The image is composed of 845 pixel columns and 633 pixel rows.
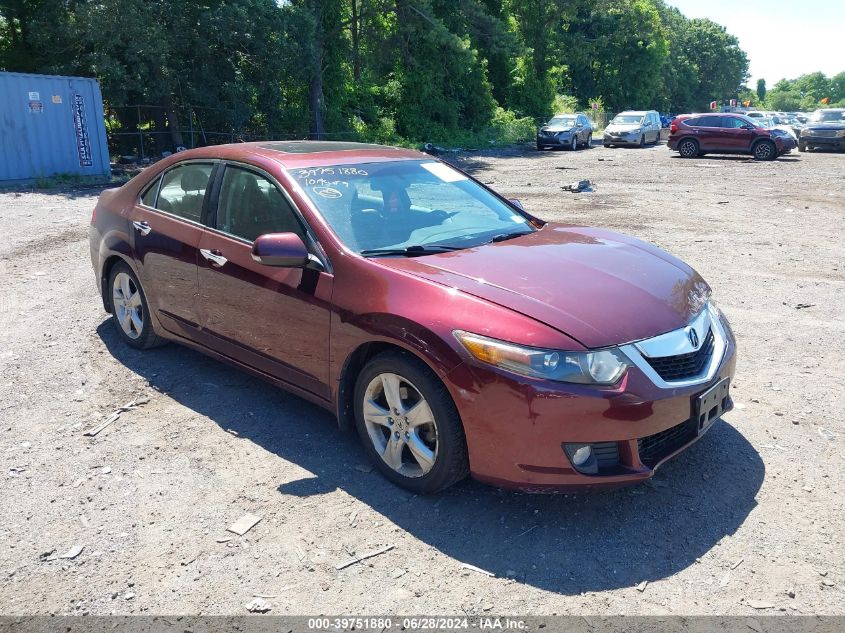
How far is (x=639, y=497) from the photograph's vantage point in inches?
139

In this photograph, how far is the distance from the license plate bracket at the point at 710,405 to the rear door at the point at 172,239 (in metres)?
3.11

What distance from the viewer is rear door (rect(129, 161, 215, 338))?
4.69m

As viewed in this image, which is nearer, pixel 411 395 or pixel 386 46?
pixel 411 395

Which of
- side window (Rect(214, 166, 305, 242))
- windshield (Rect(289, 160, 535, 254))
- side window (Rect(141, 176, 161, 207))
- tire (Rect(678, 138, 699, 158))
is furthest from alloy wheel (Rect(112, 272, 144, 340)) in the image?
tire (Rect(678, 138, 699, 158))

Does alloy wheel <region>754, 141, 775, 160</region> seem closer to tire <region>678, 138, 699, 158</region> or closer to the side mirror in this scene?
tire <region>678, 138, 699, 158</region>

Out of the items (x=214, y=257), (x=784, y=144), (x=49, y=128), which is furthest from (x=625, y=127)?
(x=214, y=257)

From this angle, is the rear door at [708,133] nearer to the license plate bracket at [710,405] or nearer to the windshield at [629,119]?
the windshield at [629,119]

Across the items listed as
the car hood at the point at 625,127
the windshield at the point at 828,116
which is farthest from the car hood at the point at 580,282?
the car hood at the point at 625,127

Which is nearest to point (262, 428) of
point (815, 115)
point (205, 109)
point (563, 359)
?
point (563, 359)

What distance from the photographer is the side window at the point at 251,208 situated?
414 cm

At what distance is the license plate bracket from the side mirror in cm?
209

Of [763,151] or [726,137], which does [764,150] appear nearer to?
[763,151]

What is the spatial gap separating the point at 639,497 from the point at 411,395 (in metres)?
1.24

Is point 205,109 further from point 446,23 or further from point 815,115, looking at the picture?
point 815,115
